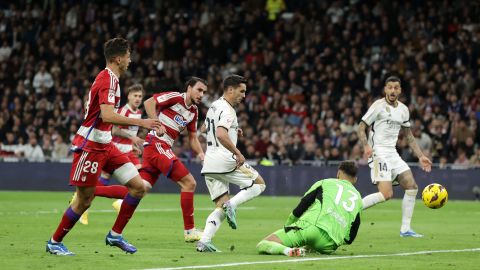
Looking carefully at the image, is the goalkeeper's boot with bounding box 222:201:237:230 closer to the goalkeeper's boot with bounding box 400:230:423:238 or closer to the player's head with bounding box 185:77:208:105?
the player's head with bounding box 185:77:208:105

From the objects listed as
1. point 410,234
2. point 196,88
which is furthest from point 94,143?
point 410,234

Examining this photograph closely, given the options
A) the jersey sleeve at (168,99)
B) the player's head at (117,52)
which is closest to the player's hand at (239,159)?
the player's head at (117,52)

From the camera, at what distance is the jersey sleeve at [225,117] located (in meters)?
12.9

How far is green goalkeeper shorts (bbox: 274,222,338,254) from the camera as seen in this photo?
1170cm

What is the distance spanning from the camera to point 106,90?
11703 millimetres

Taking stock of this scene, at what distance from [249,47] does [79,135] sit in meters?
24.1

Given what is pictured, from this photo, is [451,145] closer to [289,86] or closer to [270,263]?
[289,86]

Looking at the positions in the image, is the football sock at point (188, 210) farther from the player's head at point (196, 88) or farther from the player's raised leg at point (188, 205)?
the player's head at point (196, 88)

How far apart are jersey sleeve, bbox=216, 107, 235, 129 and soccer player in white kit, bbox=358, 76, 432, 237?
391 centimetres

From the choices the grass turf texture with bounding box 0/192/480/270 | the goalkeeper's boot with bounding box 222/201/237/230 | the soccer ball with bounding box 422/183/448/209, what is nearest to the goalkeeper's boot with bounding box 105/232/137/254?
the grass turf texture with bounding box 0/192/480/270

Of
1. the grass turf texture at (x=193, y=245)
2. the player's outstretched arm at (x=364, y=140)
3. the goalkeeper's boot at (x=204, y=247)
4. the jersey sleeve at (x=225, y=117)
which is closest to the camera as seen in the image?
the grass turf texture at (x=193, y=245)

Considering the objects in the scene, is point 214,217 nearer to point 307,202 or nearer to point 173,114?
point 307,202

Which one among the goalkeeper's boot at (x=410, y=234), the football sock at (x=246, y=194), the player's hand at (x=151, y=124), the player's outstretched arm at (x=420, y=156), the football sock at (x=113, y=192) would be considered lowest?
the goalkeeper's boot at (x=410, y=234)

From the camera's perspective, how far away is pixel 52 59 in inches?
1465
